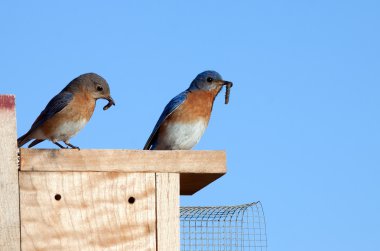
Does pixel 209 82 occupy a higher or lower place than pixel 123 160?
higher

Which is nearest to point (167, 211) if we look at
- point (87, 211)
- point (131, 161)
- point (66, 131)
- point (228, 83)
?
point (131, 161)

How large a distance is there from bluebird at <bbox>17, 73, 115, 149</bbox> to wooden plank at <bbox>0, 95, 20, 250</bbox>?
102cm

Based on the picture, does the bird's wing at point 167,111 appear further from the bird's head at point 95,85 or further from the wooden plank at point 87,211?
the wooden plank at point 87,211

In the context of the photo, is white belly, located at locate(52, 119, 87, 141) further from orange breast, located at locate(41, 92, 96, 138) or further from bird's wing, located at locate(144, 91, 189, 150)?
bird's wing, located at locate(144, 91, 189, 150)

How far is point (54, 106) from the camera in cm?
553

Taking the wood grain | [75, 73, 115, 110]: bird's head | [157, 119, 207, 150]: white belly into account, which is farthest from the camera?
[157, 119, 207, 150]: white belly

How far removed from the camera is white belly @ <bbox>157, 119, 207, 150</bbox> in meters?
5.92

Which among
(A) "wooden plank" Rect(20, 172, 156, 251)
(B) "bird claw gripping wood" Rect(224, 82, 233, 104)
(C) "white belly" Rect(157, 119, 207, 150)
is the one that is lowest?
(A) "wooden plank" Rect(20, 172, 156, 251)

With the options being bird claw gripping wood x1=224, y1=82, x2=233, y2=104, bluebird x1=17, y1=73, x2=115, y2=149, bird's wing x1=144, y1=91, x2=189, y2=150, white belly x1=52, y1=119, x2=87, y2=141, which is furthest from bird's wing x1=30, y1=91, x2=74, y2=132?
bird claw gripping wood x1=224, y1=82, x2=233, y2=104

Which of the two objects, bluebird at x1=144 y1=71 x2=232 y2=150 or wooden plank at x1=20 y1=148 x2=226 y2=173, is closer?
wooden plank at x1=20 y1=148 x2=226 y2=173

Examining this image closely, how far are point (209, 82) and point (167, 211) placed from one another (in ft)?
6.42

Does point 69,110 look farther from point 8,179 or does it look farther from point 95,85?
point 8,179

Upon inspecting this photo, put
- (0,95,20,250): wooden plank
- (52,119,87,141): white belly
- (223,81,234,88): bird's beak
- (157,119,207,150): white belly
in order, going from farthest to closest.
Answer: (223,81,234,88): bird's beak → (157,119,207,150): white belly → (52,119,87,141): white belly → (0,95,20,250): wooden plank

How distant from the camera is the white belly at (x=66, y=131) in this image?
5.49 m
